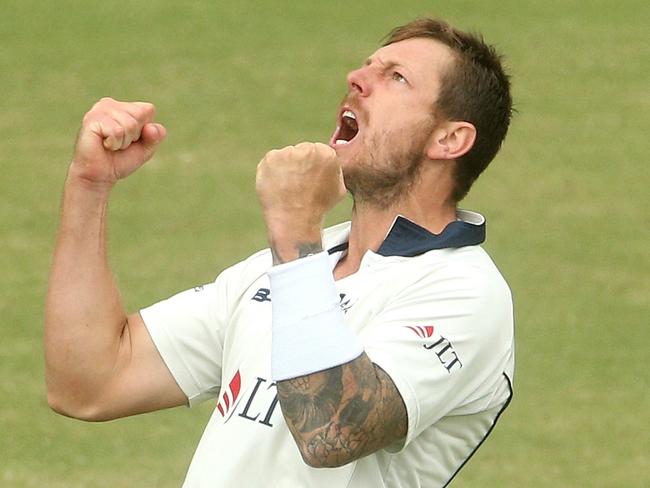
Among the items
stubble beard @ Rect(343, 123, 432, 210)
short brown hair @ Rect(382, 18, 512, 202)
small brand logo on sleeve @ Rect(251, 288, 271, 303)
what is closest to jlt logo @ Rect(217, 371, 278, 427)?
small brand logo on sleeve @ Rect(251, 288, 271, 303)

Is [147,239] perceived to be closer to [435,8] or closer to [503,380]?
[435,8]

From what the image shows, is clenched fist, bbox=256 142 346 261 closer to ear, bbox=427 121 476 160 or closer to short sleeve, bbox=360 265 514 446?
short sleeve, bbox=360 265 514 446

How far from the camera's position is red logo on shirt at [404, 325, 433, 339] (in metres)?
4.50

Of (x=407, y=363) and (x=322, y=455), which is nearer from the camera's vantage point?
(x=322, y=455)

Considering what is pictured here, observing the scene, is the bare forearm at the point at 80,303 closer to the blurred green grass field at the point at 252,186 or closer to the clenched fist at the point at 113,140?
the clenched fist at the point at 113,140

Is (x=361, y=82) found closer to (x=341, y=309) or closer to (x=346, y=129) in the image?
(x=346, y=129)

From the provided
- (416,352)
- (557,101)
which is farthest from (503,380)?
(557,101)

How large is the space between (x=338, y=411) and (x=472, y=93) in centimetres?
138

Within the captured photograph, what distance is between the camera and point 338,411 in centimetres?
422

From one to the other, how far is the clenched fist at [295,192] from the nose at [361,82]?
805mm

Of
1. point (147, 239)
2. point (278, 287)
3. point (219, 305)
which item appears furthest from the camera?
point (147, 239)

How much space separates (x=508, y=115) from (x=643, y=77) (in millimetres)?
9040

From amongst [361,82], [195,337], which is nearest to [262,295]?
[195,337]

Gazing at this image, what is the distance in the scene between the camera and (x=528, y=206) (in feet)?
38.6
